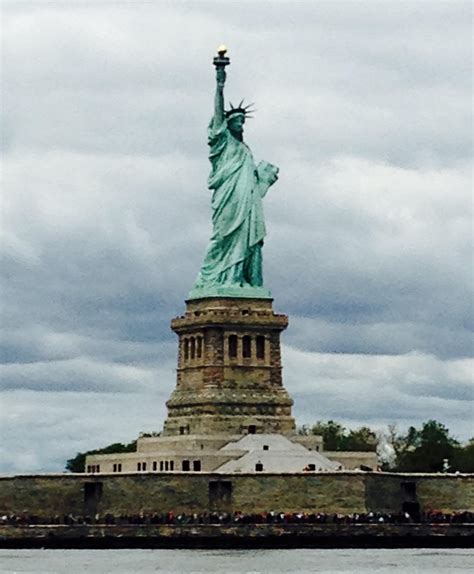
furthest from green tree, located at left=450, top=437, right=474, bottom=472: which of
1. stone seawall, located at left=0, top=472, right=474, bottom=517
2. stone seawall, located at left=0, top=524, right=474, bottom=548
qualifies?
stone seawall, located at left=0, top=524, right=474, bottom=548

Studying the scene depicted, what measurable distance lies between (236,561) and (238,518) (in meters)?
12.5

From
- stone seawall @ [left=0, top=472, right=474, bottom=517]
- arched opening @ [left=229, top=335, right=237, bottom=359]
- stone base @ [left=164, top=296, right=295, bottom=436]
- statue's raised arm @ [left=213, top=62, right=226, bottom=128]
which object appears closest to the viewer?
stone seawall @ [left=0, top=472, right=474, bottom=517]

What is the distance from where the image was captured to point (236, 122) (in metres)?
116

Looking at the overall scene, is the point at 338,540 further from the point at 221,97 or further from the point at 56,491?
the point at 221,97

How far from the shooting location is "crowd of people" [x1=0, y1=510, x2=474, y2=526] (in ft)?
336

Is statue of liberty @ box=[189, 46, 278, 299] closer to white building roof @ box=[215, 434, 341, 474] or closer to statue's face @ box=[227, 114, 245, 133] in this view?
statue's face @ box=[227, 114, 245, 133]

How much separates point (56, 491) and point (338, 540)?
12396 millimetres

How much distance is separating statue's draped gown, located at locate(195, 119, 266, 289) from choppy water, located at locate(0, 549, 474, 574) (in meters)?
18.7

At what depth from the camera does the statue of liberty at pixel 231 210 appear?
11562 cm

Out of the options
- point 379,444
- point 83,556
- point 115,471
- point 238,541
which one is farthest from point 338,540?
point 379,444

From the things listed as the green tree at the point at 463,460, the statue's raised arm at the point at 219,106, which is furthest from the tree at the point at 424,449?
the statue's raised arm at the point at 219,106

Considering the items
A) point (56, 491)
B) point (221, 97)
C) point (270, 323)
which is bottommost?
point (56, 491)

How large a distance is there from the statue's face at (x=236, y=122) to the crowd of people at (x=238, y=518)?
17929mm

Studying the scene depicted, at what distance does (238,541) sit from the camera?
10100cm
